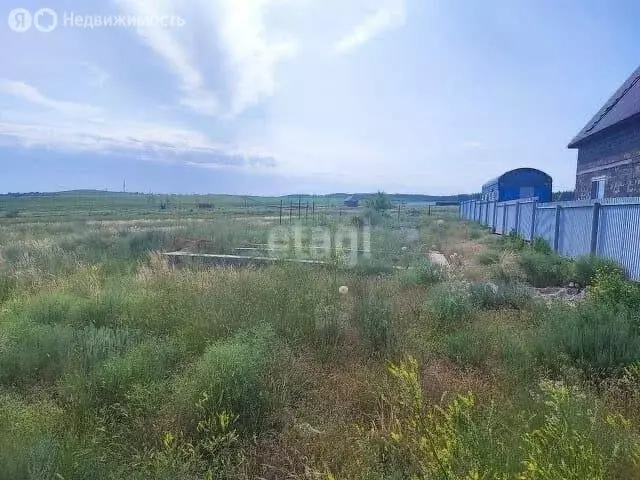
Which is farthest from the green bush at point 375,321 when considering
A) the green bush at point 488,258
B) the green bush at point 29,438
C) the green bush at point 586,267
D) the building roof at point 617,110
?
the building roof at point 617,110

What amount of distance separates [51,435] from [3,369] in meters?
1.84

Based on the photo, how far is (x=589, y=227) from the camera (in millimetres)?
11500

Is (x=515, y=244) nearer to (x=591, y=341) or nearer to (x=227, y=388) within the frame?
(x=591, y=341)

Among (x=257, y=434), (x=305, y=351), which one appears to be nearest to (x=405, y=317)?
(x=305, y=351)

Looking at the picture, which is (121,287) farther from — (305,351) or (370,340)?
(370,340)

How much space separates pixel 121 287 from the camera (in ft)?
22.7

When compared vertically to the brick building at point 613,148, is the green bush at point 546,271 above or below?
below

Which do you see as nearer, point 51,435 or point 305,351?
point 51,435

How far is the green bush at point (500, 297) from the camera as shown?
23.8 feet

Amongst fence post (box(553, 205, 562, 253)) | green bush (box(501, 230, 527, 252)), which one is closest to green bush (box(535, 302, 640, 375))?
fence post (box(553, 205, 562, 253))

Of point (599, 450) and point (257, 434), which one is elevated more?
point (599, 450)

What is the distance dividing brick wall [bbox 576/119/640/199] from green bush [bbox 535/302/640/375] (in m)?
11.8

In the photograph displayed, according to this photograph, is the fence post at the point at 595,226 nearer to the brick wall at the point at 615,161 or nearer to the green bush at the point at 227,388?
the brick wall at the point at 615,161

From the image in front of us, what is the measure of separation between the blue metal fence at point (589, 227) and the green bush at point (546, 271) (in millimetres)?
794
